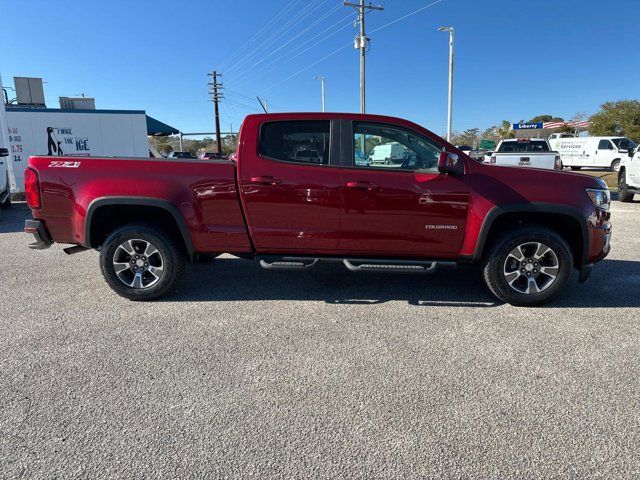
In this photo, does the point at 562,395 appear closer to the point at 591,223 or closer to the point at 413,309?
the point at 413,309

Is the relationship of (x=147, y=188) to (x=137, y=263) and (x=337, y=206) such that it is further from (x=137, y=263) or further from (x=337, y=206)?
(x=337, y=206)

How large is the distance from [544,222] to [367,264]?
184cm

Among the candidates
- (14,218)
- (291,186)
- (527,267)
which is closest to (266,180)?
(291,186)

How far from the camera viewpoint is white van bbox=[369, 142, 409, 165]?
4336 millimetres

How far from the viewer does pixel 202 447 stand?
2305 mm

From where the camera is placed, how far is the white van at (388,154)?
4336 millimetres

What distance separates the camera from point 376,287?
4941 mm

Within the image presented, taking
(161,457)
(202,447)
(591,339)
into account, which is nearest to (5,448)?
(161,457)

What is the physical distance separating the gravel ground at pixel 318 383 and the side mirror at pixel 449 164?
4.37 ft

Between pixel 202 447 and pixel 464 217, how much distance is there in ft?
9.98

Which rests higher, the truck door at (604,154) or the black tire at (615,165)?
the truck door at (604,154)

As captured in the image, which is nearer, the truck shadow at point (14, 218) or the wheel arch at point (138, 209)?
the wheel arch at point (138, 209)

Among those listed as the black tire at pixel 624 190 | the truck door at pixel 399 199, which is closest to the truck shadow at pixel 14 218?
the truck door at pixel 399 199

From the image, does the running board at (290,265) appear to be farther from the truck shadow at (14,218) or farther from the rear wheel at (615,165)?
the rear wheel at (615,165)
